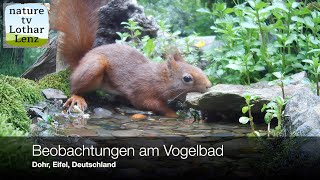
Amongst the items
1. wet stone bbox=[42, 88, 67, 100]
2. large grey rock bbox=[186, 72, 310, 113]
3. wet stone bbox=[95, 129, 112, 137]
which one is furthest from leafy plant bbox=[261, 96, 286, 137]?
wet stone bbox=[42, 88, 67, 100]

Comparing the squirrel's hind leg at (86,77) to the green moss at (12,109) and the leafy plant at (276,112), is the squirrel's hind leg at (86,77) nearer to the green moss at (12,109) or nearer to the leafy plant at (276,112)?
the green moss at (12,109)

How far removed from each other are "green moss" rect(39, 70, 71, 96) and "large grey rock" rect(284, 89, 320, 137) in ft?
4.38

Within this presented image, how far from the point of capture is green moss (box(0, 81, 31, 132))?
2.08 metres

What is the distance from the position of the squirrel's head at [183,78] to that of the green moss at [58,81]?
23.6 inches

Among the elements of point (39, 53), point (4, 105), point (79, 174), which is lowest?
point (79, 174)

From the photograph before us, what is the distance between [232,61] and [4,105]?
137 centimetres

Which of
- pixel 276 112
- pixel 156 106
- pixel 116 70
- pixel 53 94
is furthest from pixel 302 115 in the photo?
pixel 53 94

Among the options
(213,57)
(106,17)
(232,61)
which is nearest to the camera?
(232,61)

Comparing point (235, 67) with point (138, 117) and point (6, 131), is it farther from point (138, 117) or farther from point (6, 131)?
point (6, 131)

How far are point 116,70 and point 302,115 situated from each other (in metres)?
1.29

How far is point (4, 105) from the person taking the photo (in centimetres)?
213

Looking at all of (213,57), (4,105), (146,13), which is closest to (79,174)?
(4,105)

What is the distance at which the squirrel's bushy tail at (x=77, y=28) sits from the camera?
302cm

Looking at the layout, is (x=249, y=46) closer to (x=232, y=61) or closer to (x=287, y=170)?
(x=232, y=61)
